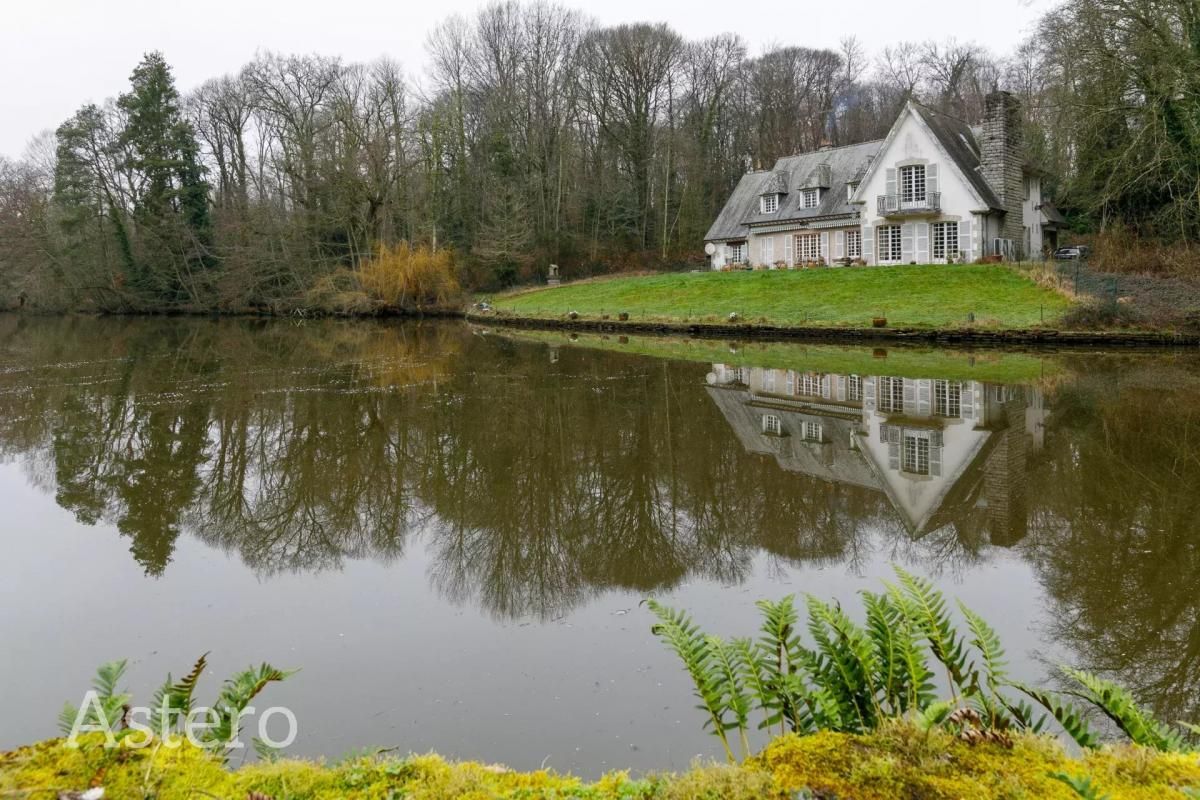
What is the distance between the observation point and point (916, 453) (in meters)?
10.6

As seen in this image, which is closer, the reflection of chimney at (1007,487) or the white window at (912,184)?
the reflection of chimney at (1007,487)

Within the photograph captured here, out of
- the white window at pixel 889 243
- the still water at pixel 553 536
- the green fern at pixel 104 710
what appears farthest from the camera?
the white window at pixel 889 243

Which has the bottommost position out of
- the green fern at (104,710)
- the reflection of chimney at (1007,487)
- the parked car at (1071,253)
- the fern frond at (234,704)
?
the reflection of chimney at (1007,487)

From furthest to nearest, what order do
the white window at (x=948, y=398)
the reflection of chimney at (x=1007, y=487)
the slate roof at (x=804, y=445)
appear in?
1. the white window at (x=948, y=398)
2. the slate roof at (x=804, y=445)
3. the reflection of chimney at (x=1007, y=487)

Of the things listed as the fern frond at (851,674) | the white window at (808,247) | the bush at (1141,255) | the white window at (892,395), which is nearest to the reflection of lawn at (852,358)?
the white window at (892,395)

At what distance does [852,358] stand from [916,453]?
10459mm

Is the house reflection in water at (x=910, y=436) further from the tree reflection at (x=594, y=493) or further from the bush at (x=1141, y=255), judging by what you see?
the bush at (x=1141, y=255)

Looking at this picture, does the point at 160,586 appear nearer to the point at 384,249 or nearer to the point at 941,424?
the point at 941,424

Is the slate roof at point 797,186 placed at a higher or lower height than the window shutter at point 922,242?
higher

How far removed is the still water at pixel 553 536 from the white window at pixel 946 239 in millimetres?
17126

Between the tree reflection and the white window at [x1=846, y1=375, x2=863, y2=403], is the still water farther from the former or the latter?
the white window at [x1=846, y1=375, x2=863, y2=403]

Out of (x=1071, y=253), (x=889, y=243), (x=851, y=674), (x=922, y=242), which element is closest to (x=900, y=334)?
(x=922, y=242)

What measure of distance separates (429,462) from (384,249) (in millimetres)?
34099

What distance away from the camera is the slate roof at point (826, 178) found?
32.6 meters
